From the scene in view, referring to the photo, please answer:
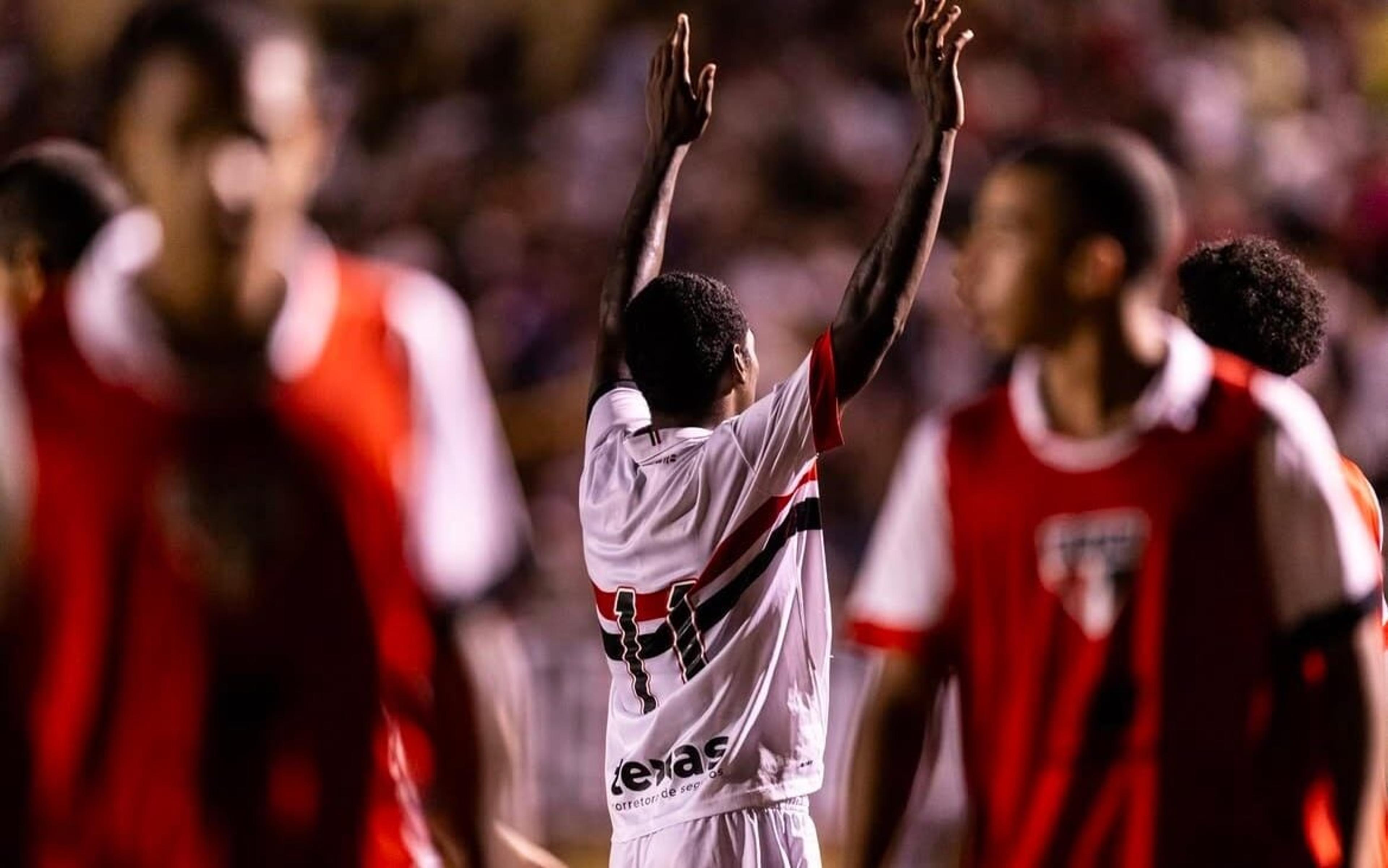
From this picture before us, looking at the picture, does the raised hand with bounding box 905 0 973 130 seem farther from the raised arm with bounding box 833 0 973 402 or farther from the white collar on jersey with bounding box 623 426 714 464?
the white collar on jersey with bounding box 623 426 714 464

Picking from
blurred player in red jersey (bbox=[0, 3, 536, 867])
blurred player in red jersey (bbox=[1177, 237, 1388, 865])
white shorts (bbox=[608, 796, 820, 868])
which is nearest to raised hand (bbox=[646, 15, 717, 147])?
blurred player in red jersey (bbox=[1177, 237, 1388, 865])

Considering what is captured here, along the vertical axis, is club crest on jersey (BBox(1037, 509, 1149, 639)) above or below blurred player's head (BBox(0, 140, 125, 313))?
below

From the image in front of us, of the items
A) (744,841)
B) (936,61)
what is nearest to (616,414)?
(744,841)

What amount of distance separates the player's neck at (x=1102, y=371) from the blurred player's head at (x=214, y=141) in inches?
46.9

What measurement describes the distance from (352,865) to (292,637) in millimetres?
310

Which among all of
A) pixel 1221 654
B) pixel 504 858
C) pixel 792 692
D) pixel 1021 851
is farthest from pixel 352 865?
pixel 792 692

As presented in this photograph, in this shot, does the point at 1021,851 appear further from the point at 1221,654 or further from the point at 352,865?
the point at 352,865

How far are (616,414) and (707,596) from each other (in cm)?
49

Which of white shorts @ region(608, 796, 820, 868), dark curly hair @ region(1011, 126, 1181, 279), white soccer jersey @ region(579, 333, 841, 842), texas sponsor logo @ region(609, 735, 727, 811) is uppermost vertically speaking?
dark curly hair @ region(1011, 126, 1181, 279)

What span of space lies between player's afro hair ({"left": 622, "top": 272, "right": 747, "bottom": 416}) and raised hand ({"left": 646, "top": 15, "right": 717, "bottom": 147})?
440mm

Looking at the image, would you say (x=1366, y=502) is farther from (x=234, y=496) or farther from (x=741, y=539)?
(x=234, y=496)

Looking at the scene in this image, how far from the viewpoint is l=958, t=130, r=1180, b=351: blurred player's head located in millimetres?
3105

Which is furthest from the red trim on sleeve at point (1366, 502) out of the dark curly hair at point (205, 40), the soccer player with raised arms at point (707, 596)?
the dark curly hair at point (205, 40)

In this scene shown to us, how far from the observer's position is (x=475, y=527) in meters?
2.65
